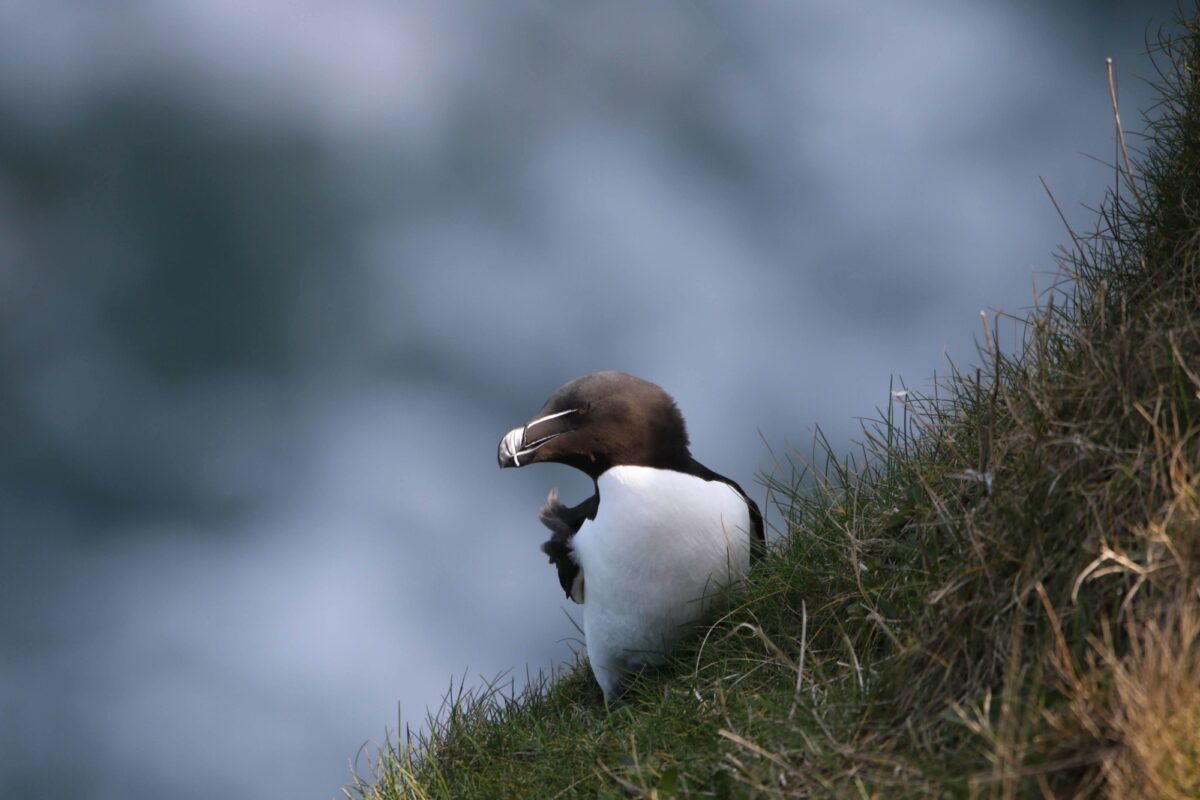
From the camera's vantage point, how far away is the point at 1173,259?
4.32 meters

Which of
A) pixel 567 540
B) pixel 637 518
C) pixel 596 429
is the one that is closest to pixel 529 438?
pixel 596 429

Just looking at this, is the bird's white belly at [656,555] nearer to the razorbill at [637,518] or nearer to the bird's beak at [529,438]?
the razorbill at [637,518]

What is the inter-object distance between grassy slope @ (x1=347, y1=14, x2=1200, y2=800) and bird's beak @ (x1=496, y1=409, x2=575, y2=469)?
1.25 m

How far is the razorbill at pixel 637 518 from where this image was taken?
5.79m

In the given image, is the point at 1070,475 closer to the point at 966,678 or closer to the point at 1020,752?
the point at 966,678

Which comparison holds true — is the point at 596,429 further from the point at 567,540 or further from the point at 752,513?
the point at 752,513

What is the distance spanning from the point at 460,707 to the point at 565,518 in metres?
1.17

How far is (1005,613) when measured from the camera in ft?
11.0

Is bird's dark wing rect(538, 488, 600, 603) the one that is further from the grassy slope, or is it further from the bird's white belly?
the grassy slope

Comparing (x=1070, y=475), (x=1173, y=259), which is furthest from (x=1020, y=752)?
(x=1173, y=259)

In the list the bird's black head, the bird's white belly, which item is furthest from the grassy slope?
the bird's black head

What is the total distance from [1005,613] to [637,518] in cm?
261

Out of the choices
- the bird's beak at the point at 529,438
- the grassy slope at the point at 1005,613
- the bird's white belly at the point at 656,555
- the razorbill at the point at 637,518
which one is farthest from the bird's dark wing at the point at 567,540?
the grassy slope at the point at 1005,613

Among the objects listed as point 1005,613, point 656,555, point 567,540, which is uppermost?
point 567,540
